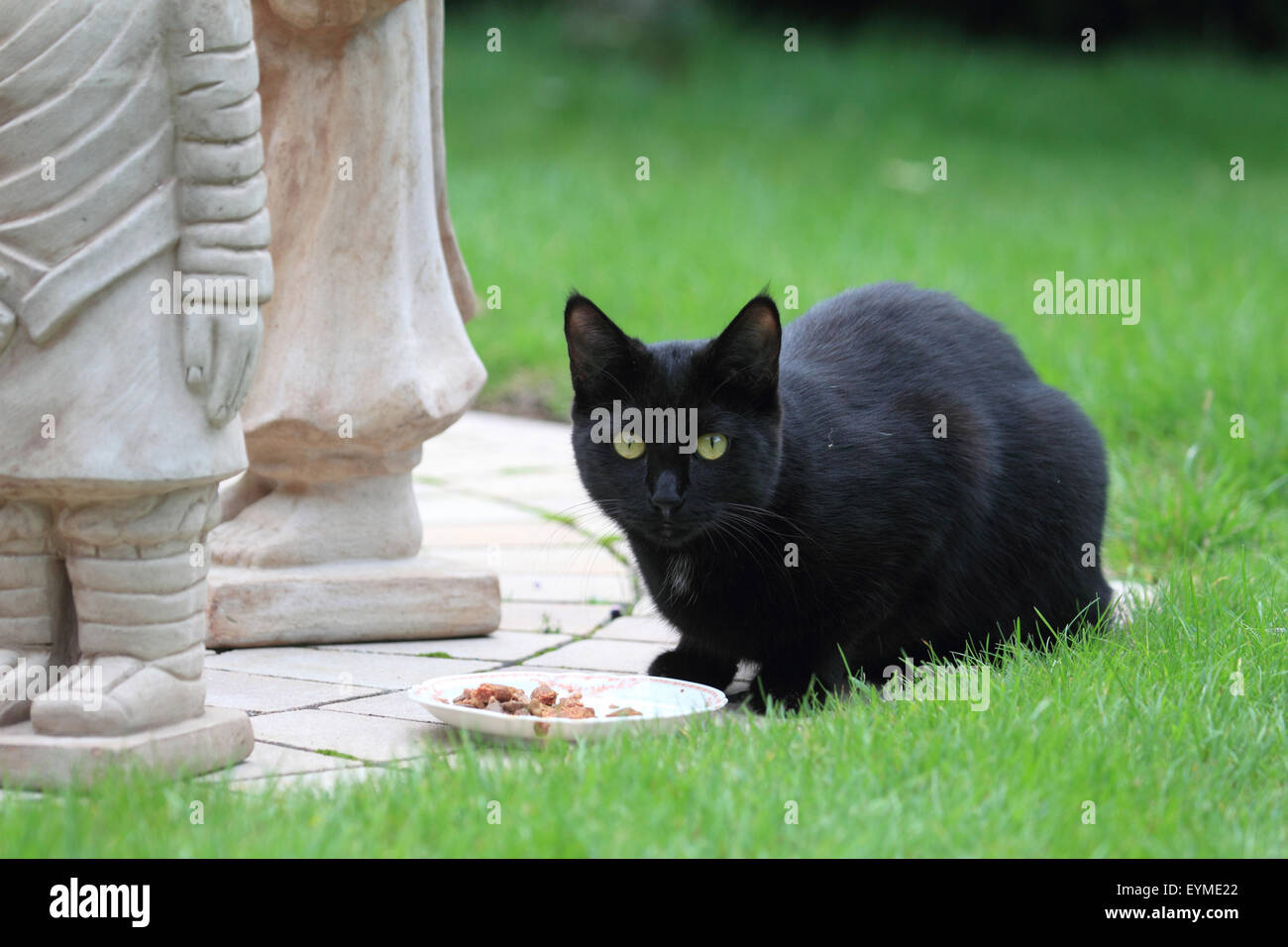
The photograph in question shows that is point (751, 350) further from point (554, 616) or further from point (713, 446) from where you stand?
point (554, 616)

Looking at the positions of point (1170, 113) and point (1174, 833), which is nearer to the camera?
point (1174, 833)

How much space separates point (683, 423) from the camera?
2.73m

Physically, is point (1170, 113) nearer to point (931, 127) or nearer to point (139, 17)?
point (931, 127)

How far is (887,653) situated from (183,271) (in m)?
1.62

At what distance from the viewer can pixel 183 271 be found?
2133 mm

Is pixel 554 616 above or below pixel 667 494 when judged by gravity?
below

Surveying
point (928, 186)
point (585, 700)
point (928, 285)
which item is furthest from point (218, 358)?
point (928, 186)

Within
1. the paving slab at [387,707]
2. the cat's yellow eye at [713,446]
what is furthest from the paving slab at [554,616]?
the cat's yellow eye at [713,446]

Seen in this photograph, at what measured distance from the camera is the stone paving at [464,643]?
2.46 metres

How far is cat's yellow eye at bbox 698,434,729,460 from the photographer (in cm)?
273

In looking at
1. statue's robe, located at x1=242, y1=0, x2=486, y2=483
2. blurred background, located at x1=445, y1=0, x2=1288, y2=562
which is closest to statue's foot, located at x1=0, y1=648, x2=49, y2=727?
statue's robe, located at x1=242, y1=0, x2=486, y2=483

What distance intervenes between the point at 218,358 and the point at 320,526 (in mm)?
1058

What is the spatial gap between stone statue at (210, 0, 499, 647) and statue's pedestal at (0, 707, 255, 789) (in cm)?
80

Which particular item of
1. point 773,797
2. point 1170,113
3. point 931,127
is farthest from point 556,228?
point 1170,113
